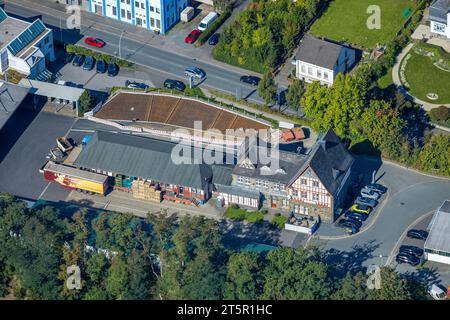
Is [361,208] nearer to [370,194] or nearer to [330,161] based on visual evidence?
[370,194]

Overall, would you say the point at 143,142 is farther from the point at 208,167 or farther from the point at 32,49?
the point at 32,49

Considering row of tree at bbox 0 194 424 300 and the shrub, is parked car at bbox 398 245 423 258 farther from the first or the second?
the shrub

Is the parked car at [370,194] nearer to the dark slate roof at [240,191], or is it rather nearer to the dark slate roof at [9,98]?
the dark slate roof at [240,191]

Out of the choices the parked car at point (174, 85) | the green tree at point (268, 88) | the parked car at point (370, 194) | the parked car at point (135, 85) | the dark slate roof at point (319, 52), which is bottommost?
the parked car at point (135, 85)

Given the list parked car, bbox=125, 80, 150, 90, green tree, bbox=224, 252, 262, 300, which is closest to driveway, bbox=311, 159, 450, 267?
green tree, bbox=224, 252, 262, 300

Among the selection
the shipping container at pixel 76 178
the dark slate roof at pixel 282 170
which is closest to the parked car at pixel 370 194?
the dark slate roof at pixel 282 170

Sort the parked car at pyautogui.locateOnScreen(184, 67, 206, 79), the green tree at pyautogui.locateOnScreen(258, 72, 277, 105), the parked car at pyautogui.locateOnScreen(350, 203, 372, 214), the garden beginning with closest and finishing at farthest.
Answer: the parked car at pyautogui.locateOnScreen(350, 203, 372, 214), the green tree at pyautogui.locateOnScreen(258, 72, 277, 105), the garden, the parked car at pyautogui.locateOnScreen(184, 67, 206, 79)
